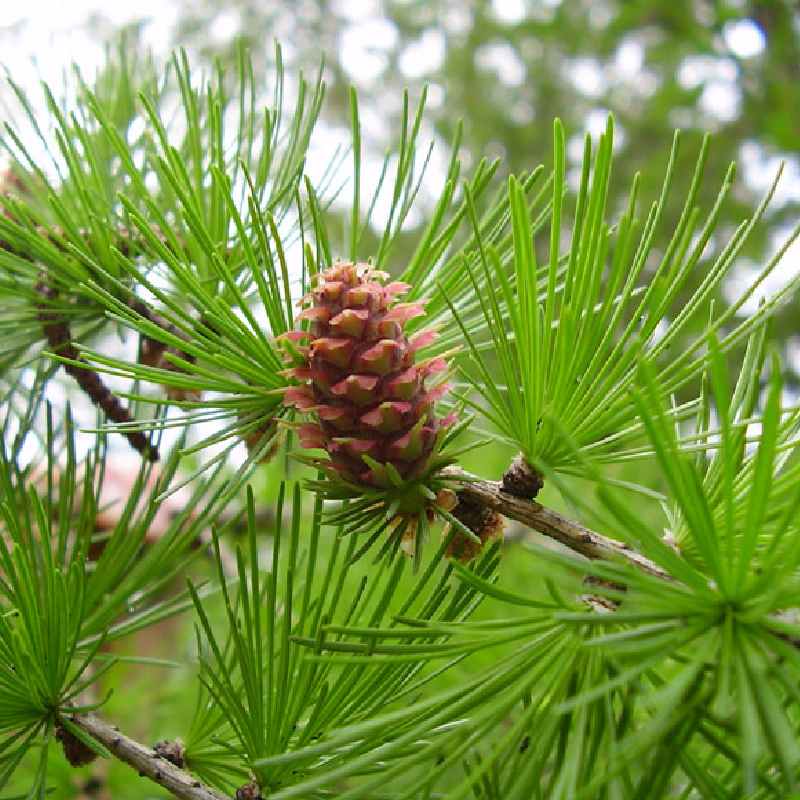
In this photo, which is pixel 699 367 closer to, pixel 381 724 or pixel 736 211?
pixel 381 724

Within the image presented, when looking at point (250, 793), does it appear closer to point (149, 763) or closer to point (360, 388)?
point (149, 763)

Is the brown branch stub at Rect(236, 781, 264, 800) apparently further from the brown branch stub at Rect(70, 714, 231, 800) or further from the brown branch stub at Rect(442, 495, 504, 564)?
the brown branch stub at Rect(442, 495, 504, 564)

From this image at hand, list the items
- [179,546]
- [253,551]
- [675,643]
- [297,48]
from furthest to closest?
1. [297,48]
2. [179,546]
3. [253,551]
4. [675,643]

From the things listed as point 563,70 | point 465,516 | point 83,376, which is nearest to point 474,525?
point 465,516

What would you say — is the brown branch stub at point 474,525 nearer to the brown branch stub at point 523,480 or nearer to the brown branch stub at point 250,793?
the brown branch stub at point 523,480

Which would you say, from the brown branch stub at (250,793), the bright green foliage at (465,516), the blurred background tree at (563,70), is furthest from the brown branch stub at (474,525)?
the blurred background tree at (563,70)

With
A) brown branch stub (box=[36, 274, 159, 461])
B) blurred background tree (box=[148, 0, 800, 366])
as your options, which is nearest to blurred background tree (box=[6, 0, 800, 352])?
blurred background tree (box=[148, 0, 800, 366])

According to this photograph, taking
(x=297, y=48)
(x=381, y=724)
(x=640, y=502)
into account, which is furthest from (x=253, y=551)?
(x=297, y=48)
